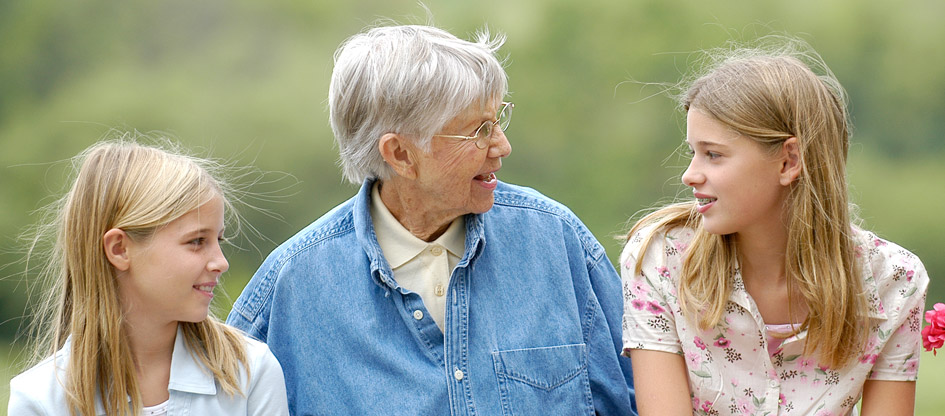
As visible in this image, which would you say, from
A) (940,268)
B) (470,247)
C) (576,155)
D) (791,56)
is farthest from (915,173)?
(470,247)

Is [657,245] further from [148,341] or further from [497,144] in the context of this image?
[148,341]

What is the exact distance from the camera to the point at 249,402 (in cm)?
170

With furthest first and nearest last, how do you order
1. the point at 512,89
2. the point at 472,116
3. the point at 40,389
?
the point at 512,89, the point at 472,116, the point at 40,389

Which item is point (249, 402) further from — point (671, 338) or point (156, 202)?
point (671, 338)

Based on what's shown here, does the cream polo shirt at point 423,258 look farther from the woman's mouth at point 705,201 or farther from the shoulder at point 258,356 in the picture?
the woman's mouth at point 705,201

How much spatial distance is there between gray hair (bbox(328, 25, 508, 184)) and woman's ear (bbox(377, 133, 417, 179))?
2 cm

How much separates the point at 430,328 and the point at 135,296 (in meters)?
0.53

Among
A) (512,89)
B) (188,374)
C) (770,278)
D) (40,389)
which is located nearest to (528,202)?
(770,278)

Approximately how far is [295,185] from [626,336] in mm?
2647

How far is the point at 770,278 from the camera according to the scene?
179 cm

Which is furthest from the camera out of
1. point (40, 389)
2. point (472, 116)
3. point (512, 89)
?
point (512, 89)

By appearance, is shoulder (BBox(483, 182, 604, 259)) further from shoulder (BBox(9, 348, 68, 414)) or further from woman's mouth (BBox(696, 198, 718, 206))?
shoulder (BBox(9, 348, 68, 414))

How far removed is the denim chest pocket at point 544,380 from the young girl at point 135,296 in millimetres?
443

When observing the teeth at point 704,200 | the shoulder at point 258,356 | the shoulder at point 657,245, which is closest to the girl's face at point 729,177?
the teeth at point 704,200
